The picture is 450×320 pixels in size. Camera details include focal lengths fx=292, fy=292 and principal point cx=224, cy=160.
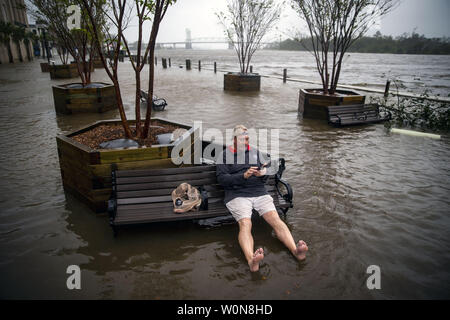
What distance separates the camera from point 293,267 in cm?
336

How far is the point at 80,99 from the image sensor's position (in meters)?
10.6

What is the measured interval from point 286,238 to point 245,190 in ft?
2.68

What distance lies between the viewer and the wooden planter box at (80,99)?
10.5 metres

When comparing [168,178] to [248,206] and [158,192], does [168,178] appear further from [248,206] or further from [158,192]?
[248,206]

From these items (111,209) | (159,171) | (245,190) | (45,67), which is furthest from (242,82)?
(45,67)

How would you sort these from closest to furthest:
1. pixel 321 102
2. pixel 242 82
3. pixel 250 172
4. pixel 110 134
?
pixel 250 172
pixel 110 134
pixel 321 102
pixel 242 82

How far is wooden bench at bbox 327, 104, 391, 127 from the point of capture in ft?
31.1

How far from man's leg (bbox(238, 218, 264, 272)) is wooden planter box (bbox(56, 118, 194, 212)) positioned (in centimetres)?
164

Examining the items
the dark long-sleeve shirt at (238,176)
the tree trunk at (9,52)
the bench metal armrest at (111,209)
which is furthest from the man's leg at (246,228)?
the tree trunk at (9,52)

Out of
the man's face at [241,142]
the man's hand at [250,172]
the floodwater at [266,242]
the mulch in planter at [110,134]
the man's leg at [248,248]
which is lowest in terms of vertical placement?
the floodwater at [266,242]

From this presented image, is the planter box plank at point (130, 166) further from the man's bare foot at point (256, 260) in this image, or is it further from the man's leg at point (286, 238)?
the man's bare foot at point (256, 260)

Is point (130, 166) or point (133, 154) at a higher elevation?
point (133, 154)

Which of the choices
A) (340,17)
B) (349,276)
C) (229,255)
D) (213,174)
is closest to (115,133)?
(213,174)

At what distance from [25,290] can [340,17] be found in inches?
448
